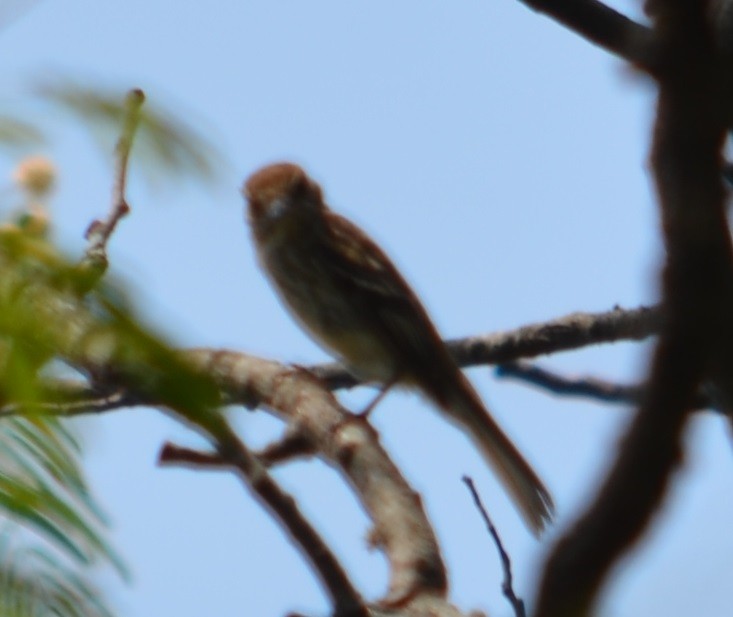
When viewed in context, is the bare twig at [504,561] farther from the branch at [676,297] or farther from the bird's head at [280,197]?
the bird's head at [280,197]

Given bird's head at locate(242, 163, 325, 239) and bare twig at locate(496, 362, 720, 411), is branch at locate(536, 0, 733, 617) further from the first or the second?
bird's head at locate(242, 163, 325, 239)

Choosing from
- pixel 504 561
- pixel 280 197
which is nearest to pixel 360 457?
pixel 504 561

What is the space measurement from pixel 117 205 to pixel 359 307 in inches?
144

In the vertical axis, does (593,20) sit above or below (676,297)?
above

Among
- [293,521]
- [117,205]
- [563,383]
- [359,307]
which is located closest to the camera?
[293,521]

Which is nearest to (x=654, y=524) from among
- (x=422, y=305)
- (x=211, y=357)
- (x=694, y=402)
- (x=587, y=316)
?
(x=694, y=402)

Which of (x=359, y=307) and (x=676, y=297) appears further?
(x=359, y=307)

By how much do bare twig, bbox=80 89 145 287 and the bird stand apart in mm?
2901

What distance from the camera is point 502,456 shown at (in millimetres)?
6633

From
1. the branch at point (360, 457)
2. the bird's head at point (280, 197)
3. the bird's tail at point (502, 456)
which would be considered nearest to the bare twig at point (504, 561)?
the branch at point (360, 457)

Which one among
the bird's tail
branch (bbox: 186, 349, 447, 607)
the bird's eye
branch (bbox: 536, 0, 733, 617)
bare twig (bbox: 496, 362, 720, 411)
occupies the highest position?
branch (bbox: 536, 0, 733, 617)

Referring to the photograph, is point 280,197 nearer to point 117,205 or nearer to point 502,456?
point 502,456

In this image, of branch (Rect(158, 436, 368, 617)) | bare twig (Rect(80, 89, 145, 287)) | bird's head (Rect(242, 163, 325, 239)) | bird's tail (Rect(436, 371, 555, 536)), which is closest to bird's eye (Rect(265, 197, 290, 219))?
bird's head (Rect(242, 163, 325, 239))

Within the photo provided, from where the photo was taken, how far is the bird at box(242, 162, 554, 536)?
21.9ft
